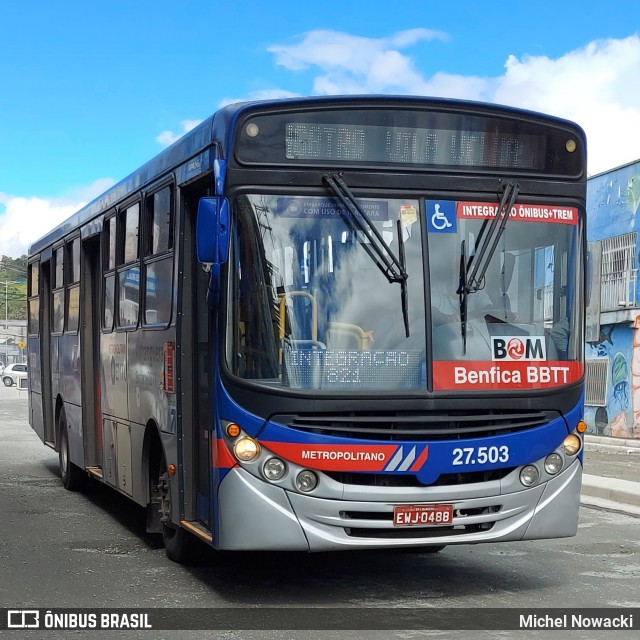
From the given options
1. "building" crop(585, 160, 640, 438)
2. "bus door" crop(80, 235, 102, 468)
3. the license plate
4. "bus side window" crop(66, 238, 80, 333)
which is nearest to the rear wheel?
the license plate

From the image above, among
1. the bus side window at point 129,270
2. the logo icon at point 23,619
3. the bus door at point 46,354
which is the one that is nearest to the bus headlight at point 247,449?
the logo icon at point 23,619

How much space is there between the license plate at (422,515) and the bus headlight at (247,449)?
94 cm

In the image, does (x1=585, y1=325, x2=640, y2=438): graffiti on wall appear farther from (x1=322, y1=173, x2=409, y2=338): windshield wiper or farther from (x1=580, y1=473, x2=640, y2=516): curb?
(x1=322, y1=173, x2=409, y2=338): windshield wiper

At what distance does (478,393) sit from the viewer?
277 inches

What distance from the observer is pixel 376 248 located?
22.8 feet

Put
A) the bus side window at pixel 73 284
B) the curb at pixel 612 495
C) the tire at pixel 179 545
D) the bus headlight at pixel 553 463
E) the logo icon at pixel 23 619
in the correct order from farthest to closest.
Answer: the curb at pixel 612 495 → the bus side window at pixel 73 284 → the tire at pixel 179 545 → the bus headlight at pixel 553 463 → the logo icon at pixel 23 619

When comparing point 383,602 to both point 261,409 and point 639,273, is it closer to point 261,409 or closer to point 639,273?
point 261,409

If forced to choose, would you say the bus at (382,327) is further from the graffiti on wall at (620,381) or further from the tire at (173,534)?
the graffiti on wall at (620,381)

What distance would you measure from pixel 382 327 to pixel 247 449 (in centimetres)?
114

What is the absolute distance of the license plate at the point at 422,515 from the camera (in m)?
6.86

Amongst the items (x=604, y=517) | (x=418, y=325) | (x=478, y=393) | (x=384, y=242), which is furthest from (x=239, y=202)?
(x=604, y=517)

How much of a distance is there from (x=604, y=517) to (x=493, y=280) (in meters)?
5.85

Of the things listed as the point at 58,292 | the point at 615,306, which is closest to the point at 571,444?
the point at 58,292

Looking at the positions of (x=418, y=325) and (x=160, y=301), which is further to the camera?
(x=160, y=301)
